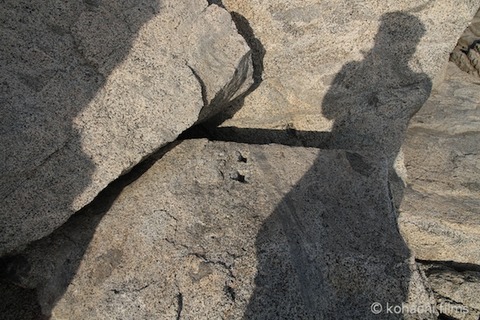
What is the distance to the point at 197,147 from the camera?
5.92ft

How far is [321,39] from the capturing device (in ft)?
6.91

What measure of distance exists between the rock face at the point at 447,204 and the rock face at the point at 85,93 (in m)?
1.26

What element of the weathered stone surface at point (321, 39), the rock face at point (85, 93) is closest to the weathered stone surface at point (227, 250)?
the rock face at point (85, 93)

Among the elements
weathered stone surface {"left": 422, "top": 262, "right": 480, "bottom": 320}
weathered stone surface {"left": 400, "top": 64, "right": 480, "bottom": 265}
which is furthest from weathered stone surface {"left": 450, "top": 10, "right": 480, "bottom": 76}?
weathered stone surface {"left": 422, "top": 262, "right": 480, "bottom": 320}

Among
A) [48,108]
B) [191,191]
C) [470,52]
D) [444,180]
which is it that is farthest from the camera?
[470,52]

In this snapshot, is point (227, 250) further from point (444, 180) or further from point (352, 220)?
point (444, 180)

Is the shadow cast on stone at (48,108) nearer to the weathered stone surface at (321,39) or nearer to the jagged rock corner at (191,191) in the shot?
the jagged rock corner at (191,191)

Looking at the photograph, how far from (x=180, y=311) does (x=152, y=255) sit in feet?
0.76

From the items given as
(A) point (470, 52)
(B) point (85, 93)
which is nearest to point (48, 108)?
(B) point (85, 93)

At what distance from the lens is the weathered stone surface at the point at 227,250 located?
4.59 ft

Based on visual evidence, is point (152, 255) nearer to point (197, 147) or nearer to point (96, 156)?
point (96, 156)

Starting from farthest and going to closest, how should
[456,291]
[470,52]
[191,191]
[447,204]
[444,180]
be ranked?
[470,52] → [444,180] → [447,204] → [456,291] → [191,191]

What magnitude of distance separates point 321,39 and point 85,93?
1.24 metres

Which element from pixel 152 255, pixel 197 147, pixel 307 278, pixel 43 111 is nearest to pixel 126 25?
pixel 43 111
